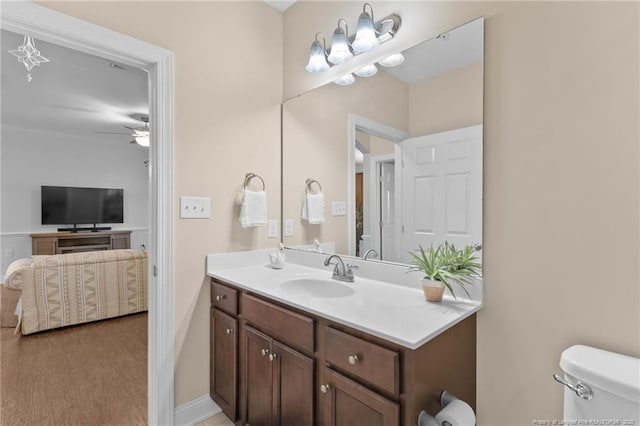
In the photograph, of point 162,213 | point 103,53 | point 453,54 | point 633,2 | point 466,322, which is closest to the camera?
point 633,2

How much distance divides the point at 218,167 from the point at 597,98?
1.74 m

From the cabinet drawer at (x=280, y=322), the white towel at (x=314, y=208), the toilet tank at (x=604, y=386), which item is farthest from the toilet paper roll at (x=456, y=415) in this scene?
the white towel at (x=314, y=208)

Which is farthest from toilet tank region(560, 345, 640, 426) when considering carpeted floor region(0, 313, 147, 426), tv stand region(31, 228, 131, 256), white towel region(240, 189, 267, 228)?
tv stand region(31, 228, 131, 256)

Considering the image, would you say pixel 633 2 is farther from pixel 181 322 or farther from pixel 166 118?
pixel 181 322

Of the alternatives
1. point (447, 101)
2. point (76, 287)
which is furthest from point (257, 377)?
point (76, 287)

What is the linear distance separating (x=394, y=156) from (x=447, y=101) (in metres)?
0.34

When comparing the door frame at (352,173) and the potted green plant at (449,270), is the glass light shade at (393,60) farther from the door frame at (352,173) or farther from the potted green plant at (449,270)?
the potted green plant at (449,270)

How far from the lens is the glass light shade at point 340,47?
1676 mm

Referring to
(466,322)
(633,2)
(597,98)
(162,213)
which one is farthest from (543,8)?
(162,213)

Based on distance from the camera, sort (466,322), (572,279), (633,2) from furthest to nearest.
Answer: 1. (466,322)
2. (572,279)
3. (633,2)

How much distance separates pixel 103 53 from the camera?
59.7 inches

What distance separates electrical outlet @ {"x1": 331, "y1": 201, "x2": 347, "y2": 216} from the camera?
1895 millimetres

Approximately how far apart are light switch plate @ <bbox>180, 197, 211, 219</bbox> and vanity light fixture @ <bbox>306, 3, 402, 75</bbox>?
1.01 metres

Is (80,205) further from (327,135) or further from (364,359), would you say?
(364,359)
